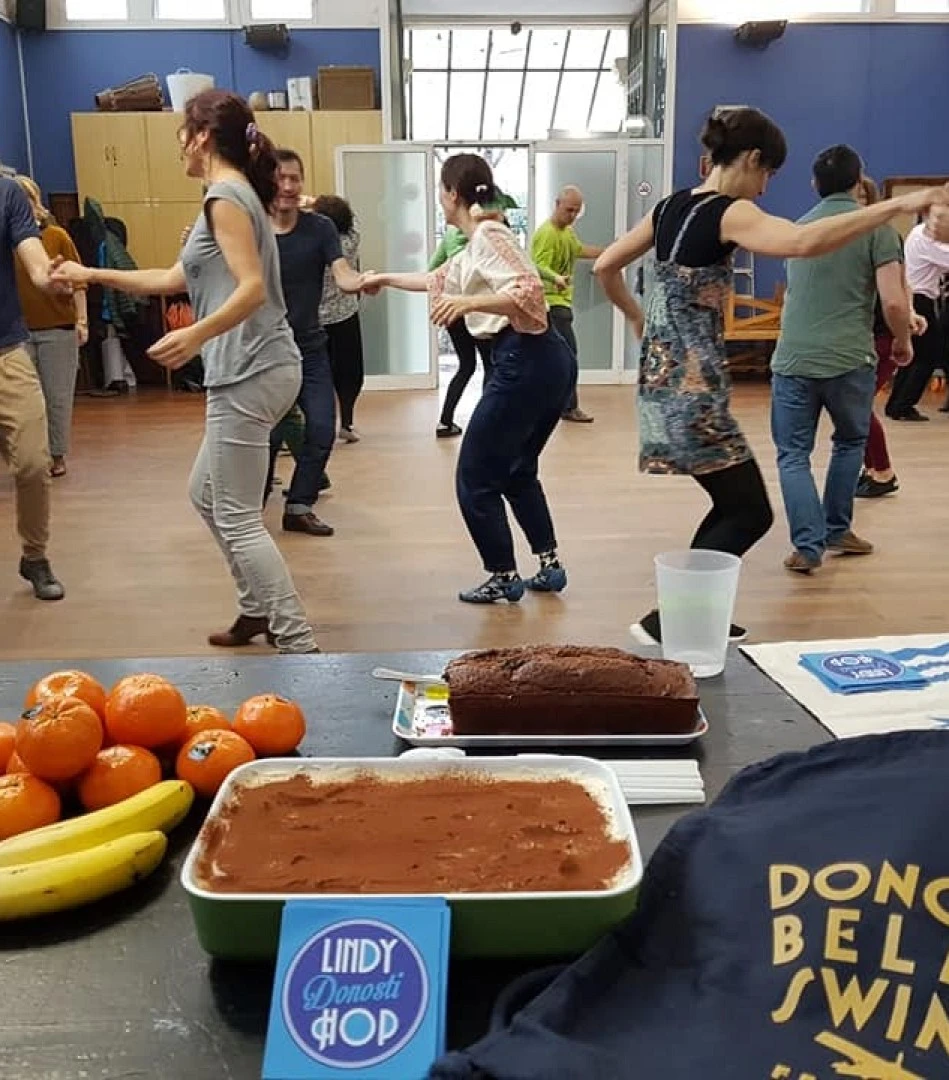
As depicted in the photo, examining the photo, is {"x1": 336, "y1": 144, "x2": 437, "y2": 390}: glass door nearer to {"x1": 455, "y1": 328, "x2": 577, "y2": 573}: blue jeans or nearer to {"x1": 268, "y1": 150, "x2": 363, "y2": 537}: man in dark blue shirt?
{"x1": 268, "y1": 150, "x2": 363, "y2": 537}: man in dark blue shirt

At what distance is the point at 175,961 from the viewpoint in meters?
0.90

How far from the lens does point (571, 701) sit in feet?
4.11

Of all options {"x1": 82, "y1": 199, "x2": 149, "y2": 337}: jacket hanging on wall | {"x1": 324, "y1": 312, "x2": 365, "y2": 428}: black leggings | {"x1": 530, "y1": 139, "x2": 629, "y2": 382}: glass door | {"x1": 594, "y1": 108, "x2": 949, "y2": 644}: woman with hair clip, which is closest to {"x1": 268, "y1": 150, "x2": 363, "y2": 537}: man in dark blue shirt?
{"x1": 324, "y1": 312, "x2": 365, "y2": 428}: black leggings

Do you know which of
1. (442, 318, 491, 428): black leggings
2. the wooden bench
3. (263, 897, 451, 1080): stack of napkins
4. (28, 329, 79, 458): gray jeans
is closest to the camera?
(263, 897, 451, 1080): stack of napkins

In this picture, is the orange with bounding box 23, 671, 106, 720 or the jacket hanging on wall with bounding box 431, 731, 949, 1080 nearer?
the jacket hanging on wall with bounding box 431, 731, 949, 1080

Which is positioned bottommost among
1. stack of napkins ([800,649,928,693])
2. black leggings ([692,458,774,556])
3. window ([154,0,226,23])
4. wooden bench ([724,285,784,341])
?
wooden bench ([724,285,784,341])

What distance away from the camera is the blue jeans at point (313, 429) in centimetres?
445

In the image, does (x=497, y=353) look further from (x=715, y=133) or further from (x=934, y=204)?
(x=934, y=204)

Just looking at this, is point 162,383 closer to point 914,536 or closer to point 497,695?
point 914,536

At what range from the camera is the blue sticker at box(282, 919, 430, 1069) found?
756 mm

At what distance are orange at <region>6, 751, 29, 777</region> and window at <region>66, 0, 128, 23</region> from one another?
921 centimetres

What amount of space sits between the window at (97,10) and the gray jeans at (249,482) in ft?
24.5

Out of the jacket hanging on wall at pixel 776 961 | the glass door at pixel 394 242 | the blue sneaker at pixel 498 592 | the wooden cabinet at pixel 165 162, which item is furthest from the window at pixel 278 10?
the jacket hanging on wall at pixel 776 961

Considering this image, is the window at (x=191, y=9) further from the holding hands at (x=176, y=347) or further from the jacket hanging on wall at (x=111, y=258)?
the holding hands at (x=176, y=347)
